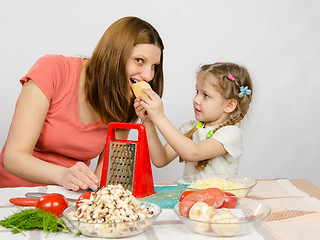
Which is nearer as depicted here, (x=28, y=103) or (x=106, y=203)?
(x=106, y=203)

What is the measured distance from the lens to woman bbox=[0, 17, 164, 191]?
1.69 m

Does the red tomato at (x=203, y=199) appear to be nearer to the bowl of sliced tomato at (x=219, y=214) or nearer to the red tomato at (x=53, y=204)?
the bowl of sliced tomato at (x=219, y=214)

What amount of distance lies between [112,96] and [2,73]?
120cm

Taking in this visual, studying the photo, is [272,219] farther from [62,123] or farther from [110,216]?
[62,123]

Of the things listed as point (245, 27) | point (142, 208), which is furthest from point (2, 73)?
point (142, 208)

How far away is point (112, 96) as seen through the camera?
6.16 ft

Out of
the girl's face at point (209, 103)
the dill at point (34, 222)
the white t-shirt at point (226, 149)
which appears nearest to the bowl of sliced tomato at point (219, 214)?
the dill at point (34, 222)

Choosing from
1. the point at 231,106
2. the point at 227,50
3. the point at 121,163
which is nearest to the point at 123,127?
the point at 121,163

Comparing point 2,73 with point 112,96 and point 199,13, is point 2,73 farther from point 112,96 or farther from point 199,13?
point 199,13

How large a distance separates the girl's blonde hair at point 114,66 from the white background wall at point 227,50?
1.01 metres

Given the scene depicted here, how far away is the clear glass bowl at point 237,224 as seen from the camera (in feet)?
3.48

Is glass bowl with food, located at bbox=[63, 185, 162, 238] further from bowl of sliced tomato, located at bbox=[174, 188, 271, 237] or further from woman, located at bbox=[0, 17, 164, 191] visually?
woman, located at bbox=[0, 17, 164, 191]

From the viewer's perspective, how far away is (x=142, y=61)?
1.79m

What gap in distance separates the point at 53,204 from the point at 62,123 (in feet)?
2.47
